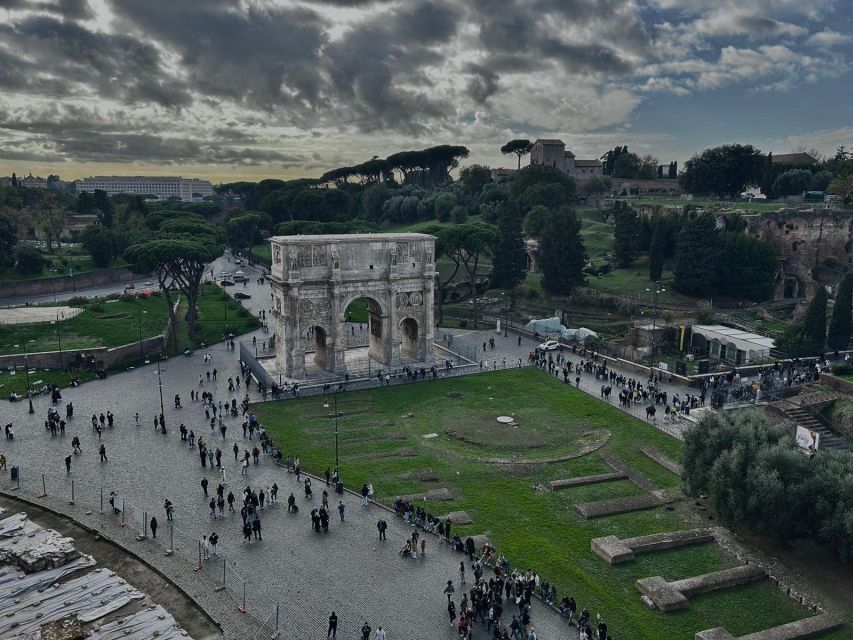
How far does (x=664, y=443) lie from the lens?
33656 millimetres

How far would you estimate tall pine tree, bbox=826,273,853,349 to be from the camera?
151ft

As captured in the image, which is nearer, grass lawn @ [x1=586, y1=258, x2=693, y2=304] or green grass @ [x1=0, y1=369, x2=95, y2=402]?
green grass @ [x1=0, y1=369, x2=95, y2=402]

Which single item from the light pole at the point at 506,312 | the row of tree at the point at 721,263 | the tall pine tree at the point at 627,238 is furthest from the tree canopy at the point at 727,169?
the light pole at the point at 506,312

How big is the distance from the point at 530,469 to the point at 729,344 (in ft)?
78.1

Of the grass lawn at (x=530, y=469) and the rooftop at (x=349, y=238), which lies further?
the rooftop at (x=349, y=238)

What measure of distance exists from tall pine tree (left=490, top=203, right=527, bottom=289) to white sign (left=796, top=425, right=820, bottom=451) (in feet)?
134

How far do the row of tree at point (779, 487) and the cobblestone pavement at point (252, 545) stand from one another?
8538 millimetres

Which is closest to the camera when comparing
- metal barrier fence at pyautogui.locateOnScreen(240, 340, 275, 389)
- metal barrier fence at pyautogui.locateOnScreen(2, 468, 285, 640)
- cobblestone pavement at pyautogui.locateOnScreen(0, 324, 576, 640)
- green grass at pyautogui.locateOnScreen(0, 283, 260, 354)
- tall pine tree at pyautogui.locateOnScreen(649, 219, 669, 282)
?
metal barrier fence at pyautogui.locateOnScreen(2, 468, 285, 640)

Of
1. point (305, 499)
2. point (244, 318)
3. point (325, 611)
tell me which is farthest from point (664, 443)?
point (244, 318)

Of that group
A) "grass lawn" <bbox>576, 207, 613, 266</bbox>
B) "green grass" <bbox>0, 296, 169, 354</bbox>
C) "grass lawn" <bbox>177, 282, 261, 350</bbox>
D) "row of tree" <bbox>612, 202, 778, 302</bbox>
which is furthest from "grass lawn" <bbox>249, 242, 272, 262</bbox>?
"row of tree" <bbox>612, 202, 778, 302</bbox>

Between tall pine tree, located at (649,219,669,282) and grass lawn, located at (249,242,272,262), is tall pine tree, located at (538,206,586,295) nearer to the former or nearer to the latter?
tall pine tree, located at (649,219,669,282)

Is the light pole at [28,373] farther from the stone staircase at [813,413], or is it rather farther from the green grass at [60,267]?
the stone staircase at [813,413]

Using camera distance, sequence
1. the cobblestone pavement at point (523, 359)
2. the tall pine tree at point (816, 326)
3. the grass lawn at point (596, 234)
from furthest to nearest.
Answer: the grass lawn at point (596, 234) < the tall pine tree at point (816, 326) < the cobblestone pavement at point (523, 359)

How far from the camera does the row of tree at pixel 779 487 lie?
21953mm
